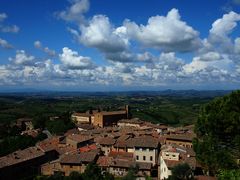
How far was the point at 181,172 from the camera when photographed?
139ft

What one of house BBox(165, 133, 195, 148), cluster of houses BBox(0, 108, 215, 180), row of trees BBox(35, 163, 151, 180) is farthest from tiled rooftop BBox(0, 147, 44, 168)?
house BBox(165, 133, 195, 148)

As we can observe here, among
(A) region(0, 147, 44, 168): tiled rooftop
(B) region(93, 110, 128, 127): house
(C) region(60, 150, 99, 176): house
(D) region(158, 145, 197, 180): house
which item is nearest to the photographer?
(D) region(158, 145, 197, 180): house

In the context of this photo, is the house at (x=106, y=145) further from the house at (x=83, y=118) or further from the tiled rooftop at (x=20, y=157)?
the house at (x=83, y=118)

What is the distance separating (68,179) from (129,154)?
1569 cm

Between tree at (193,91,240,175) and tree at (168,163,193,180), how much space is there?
1141 centimetres

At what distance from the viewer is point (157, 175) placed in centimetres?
5094

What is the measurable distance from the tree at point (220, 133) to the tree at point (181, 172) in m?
11.4

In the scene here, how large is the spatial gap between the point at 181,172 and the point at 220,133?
14416mm

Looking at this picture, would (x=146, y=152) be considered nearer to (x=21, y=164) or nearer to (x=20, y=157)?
(x=21, y=164)

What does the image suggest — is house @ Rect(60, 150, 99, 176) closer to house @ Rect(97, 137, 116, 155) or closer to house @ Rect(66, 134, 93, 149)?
house @ Rect(97, 137, 116, 155)

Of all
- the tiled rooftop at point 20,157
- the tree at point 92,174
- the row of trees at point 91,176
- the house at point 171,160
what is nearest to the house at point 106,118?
the tiled rooftop at point 20,157

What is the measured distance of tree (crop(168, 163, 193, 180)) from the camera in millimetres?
41750

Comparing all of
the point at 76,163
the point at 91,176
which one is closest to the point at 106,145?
the point at 76,163

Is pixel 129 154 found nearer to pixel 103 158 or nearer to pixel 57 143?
pixel 103 158
